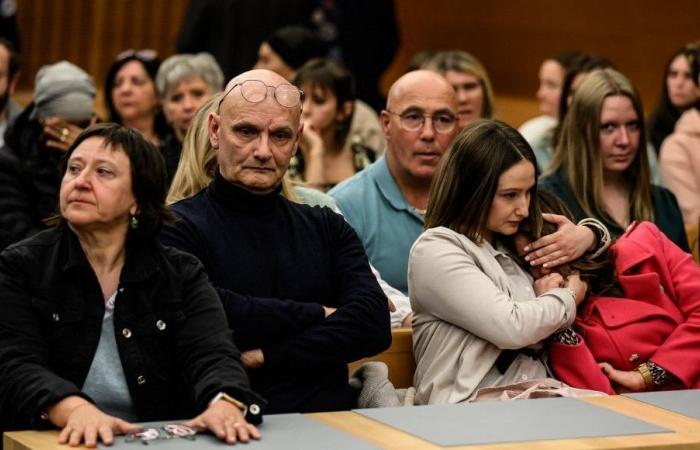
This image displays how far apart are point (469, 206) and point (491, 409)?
75 centimetres

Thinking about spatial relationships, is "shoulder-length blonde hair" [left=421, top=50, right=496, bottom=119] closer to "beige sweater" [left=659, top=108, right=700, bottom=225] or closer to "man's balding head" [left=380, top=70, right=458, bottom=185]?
"beige sweater" [left=659, top=108, right=700, bottom=225]

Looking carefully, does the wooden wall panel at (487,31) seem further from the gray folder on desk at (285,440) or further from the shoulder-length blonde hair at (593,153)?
the gray folder on desk at (285,440)

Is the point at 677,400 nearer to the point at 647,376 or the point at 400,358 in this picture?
the point at 647,376

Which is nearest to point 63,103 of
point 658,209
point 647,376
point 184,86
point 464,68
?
point 184,86

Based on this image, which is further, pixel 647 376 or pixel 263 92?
pixel 647 376

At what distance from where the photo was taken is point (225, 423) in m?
3.35

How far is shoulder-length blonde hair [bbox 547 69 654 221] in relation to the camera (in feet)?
18.2

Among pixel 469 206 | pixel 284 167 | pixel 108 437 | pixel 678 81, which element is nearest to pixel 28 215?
pixel 284 167

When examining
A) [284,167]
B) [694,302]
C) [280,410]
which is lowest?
[280,410]

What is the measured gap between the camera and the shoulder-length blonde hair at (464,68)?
6770 millimetres

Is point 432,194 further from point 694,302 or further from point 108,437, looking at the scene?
point 108,437

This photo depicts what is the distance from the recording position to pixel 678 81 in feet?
25.1

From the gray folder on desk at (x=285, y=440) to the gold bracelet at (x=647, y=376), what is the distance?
127cm

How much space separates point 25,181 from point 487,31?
5.83m
